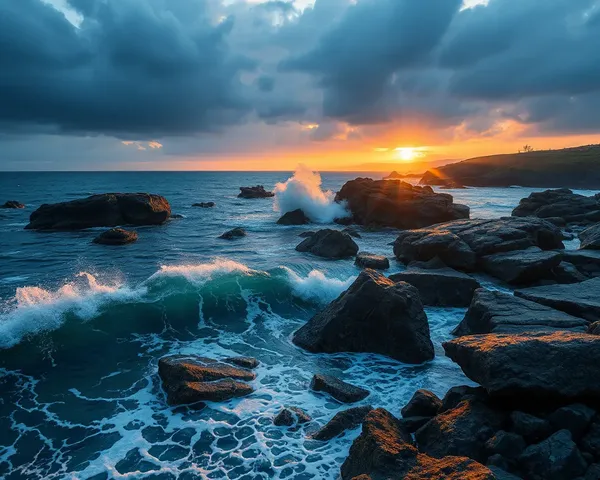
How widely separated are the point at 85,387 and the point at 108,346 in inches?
92.5

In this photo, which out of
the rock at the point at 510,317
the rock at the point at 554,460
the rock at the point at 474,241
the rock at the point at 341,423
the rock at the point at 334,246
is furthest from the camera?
the rock at the point at 334,246

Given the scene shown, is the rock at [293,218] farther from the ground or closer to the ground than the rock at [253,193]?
closer to the ground

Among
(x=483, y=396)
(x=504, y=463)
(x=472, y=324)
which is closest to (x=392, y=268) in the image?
(x=472, y=324)

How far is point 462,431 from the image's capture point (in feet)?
20.2

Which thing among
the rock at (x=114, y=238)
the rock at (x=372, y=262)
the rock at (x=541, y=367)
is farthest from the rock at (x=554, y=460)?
the rock at (x=114, y=238)

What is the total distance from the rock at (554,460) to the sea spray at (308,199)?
3754cm

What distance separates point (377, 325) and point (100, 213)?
35303 millimetres

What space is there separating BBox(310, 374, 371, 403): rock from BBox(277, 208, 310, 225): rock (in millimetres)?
32280

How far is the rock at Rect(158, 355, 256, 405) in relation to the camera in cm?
877

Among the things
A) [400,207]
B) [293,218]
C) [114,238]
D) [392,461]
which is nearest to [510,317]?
[392,461]

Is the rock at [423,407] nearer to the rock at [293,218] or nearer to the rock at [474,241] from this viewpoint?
the rock at [474,241]

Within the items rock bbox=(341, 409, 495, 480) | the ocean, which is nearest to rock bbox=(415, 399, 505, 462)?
rock bbox=(341, 409, 495, 480)

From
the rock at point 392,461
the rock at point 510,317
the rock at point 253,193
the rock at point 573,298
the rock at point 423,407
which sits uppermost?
the rock at point 253,193

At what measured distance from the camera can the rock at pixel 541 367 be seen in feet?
20.3
